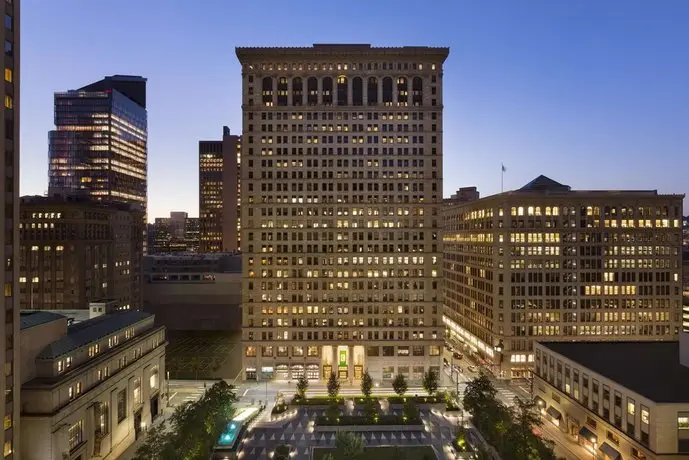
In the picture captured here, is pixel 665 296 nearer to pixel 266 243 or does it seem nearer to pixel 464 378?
pixel 464 378

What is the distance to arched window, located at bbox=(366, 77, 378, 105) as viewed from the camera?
4161 inches

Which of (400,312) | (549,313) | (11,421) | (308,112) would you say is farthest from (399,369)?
(11,421)

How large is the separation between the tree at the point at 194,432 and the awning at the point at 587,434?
159 feet

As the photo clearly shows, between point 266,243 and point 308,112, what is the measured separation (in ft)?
98.3

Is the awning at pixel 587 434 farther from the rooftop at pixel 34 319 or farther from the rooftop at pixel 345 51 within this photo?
the rooftop at pixel 345 51

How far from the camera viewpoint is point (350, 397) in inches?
3435

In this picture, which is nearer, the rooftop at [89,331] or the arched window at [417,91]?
the rooftop at [89,331]

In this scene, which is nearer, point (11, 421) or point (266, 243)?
point (11, 421)

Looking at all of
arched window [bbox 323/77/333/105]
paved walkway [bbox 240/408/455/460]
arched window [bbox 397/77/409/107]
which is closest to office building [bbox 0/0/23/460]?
paved walkway [bbox 240/408/455/460]

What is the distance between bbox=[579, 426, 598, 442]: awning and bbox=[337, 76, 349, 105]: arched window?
75.6m

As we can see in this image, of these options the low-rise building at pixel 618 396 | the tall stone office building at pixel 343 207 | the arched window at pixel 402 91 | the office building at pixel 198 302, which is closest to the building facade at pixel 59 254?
the office building at pixel 198 302

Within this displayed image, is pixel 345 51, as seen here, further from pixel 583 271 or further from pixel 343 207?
pixel 583 271

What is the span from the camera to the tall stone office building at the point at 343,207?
102 meters

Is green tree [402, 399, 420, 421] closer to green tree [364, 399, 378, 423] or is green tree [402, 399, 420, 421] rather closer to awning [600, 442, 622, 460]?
green tree [364, 399, 378, 423]
